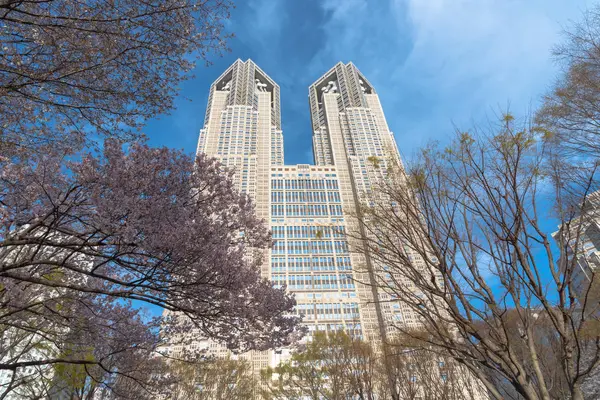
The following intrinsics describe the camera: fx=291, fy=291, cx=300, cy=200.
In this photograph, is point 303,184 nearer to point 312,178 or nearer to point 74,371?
point 312,178

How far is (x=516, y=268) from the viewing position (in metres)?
3.18

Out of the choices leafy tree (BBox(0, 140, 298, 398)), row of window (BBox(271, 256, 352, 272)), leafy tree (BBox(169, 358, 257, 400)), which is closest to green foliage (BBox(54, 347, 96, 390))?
leafy tree (BBox(0, 140, 298, 398))

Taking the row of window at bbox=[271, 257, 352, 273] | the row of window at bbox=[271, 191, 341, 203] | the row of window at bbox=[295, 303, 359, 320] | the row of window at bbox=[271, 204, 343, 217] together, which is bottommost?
the row of window at bbox=[295, 303, 359, 320]

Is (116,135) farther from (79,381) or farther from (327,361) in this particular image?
(327,361)

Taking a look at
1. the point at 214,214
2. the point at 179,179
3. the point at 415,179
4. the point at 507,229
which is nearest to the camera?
the point at 507,229

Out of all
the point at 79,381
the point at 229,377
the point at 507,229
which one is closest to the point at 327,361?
the point at 229,377

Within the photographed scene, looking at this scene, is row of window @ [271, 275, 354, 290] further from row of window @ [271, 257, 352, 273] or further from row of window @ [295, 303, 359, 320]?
row of window @ [295, 303, 359, 320]

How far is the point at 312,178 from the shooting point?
63.6 m

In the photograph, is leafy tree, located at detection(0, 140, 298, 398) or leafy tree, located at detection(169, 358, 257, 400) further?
leafy tree, located at detection(169, 358, 257, 400)

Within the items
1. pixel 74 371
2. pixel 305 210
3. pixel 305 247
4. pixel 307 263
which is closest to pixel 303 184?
pixel 305 210

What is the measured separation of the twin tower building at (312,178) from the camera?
45688mm

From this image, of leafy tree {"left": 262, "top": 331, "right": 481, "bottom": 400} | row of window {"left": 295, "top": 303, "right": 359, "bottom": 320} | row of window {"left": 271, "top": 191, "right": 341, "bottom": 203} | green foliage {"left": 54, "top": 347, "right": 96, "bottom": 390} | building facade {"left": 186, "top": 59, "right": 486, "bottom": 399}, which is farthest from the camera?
row of window {"left": 271, "top": 191, "right": 341, "bottom": 203}

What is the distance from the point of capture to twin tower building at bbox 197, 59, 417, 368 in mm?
45688

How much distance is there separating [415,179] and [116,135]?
4736 millimetres
